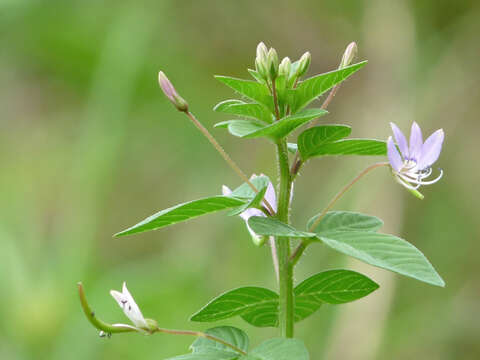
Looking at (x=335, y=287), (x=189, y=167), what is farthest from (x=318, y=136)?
(x=189, y=167)

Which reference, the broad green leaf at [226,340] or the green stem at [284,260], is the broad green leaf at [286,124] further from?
the broad green leaf at [226,340]

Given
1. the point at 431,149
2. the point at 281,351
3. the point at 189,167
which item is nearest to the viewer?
the point at 281,351

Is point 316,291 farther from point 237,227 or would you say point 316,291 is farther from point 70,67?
point 70,67

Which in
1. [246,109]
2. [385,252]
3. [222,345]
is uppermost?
[246,109]

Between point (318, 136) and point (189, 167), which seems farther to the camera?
point (189, 167)

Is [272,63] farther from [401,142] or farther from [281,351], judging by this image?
[281,351]

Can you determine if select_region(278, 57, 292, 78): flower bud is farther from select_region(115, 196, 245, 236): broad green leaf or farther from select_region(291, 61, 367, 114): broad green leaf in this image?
select_region(115, 196, 245, 236): broad green leaf

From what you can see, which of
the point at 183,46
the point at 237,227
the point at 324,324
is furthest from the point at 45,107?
the point at 324,324

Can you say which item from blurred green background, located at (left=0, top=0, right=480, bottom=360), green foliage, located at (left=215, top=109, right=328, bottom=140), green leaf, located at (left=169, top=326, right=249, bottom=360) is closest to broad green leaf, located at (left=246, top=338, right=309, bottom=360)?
green leaf, located at (left=169, top=326, right=249, bottom=360)
